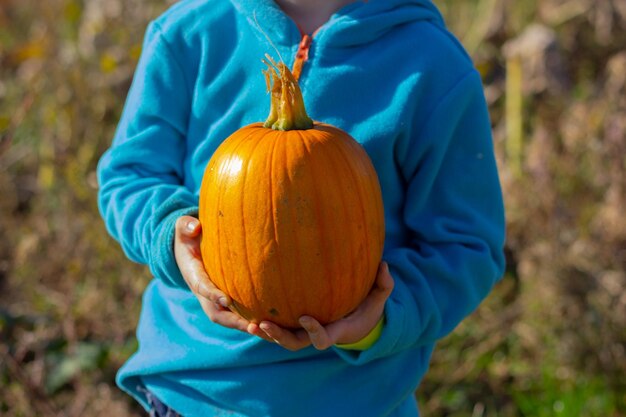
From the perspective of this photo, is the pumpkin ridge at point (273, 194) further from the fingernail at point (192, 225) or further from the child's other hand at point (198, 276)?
the fingernail at point (192, 225)

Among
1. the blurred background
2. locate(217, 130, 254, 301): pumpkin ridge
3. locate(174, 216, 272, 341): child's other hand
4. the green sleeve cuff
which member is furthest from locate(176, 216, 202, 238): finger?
the blurred background

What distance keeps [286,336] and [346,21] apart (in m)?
0.70

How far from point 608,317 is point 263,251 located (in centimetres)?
216

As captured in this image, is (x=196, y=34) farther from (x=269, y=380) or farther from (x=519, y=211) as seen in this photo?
(x=519, y=211)

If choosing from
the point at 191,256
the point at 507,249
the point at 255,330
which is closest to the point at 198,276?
the point at 191,256

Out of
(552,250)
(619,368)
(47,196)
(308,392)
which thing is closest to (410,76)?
(308,392)

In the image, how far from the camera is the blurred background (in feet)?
11.2

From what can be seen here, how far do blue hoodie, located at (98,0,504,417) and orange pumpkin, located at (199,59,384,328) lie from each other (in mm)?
201

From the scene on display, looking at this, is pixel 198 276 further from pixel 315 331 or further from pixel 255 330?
pixel 315 331

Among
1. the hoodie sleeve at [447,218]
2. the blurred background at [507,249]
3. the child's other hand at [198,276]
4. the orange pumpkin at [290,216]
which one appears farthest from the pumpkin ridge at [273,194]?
the blurred background at [507,249]

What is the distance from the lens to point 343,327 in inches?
70.2

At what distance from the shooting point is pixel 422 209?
6.66 feet

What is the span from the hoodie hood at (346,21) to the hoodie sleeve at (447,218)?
20 cm

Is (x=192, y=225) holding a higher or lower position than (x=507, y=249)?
higher
